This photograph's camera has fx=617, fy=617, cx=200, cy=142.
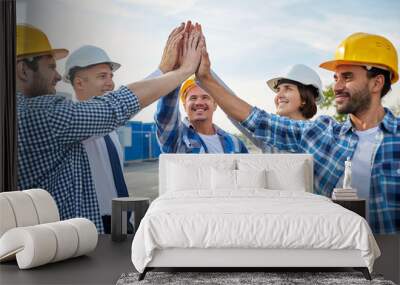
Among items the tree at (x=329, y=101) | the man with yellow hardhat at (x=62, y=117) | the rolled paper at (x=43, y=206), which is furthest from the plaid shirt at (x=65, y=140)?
the tree at (x=329, y=101)

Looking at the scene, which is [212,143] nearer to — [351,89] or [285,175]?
[285,175]

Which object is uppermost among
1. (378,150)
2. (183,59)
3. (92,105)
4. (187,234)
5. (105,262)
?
(183,59)

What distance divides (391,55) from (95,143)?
3.40 metres

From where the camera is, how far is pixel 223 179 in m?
6.21

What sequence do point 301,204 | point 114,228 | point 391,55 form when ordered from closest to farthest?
point 301,204 → point 114,228 → point 391,55

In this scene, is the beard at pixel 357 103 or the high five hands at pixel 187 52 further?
the high five hands at pixel 187 52

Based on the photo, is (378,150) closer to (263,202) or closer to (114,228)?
(263,202)

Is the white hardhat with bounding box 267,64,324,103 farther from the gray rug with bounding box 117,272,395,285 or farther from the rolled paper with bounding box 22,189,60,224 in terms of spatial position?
the rolled paper with bounding box 22,189,60,224

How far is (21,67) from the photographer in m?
6.96

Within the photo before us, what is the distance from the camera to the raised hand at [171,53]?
272 inches

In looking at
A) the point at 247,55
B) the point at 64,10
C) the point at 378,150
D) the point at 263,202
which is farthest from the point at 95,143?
the point at 378,150

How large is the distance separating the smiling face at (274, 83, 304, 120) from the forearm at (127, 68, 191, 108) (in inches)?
40.7

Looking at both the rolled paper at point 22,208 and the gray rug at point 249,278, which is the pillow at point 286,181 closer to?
the gray rug at point 249,278

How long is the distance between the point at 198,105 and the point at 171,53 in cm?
66
